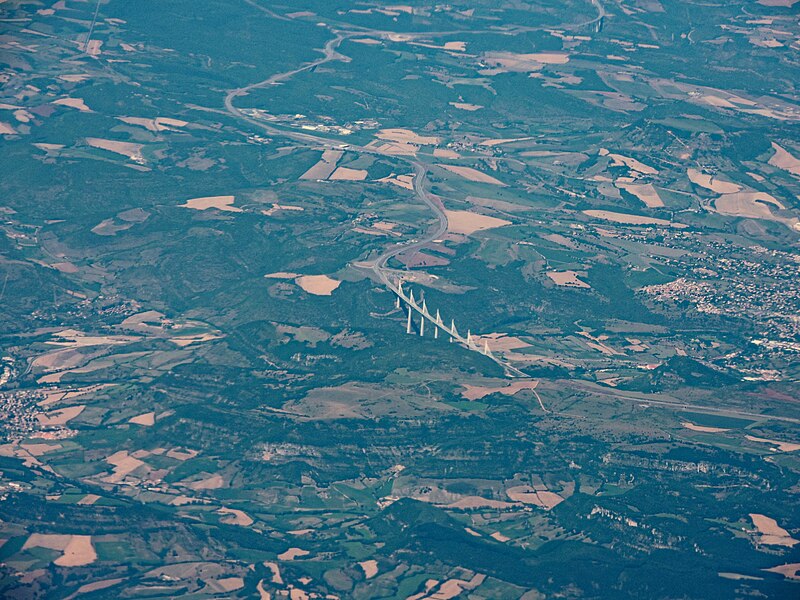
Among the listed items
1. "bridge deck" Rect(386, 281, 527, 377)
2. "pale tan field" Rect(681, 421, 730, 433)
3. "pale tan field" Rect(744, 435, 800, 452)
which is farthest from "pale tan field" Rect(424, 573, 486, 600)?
"bridge deck" Rect(386, 281, 527, 377)

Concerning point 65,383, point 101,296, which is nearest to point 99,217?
point 101,296

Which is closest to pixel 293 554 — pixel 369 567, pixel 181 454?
pixel 369 567

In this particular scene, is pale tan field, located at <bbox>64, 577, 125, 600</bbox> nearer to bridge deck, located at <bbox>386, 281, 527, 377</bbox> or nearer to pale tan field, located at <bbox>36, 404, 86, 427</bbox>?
pale tan field, located at <bbox>36, 404, 86, 427</bbox>

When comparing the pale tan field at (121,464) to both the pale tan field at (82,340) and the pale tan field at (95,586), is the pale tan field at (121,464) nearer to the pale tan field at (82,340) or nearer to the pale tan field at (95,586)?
the pale tan field at (95,586)

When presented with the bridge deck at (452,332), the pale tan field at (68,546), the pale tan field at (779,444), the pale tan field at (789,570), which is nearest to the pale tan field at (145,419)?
the pale tan field at (68,546)

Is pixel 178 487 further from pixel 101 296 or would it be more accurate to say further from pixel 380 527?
pixel 101 296

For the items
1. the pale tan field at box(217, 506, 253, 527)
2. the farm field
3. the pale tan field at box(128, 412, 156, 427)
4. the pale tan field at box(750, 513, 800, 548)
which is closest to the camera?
the farm field

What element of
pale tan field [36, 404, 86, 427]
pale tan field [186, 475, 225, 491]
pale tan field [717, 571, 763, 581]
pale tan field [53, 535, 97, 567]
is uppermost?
pale tan field [717, 571, 763, 581]
